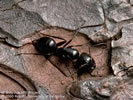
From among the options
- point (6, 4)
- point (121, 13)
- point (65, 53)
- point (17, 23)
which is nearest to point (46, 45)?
point (65, 53)

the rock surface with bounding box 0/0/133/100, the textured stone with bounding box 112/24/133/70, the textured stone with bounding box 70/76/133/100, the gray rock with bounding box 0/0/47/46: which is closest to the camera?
the textured stone with bounding box 70/76/133/100

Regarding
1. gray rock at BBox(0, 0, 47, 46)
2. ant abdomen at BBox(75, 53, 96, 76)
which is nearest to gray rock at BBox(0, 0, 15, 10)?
gray rock at BBox(0, 0, 47, 46)

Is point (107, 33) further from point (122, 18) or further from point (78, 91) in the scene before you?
→ point (78, 91)

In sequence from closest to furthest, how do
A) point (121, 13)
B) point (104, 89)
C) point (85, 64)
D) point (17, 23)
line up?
point (104, 89) < point (85, 64) < point (17, 23) < point (121, 13)

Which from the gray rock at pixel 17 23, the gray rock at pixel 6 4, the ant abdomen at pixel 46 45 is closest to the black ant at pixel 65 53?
the ant abdomen at pixel 46 45

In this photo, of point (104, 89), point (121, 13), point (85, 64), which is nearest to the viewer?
point (104, 89)

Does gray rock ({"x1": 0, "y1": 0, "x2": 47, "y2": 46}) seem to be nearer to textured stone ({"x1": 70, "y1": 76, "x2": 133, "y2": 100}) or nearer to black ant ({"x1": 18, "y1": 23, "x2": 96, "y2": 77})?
black ant ({"x1": 18, "y1": 23, "x2": 96, "y2": 77})

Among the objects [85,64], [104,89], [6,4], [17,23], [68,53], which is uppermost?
[6,4]

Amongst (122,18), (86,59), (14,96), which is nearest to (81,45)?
(86,59)

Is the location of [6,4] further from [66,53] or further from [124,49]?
[124,49]
